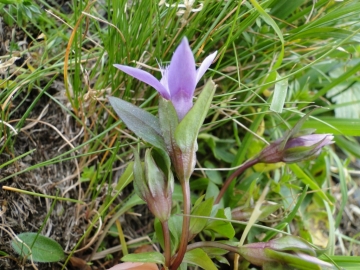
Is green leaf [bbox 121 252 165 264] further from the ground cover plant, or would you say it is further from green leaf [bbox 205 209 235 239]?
green leaf [bbox 205 209 235 239]

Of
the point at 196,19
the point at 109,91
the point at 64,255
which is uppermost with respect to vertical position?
the point at 196,19

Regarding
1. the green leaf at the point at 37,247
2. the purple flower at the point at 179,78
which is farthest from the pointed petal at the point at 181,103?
the green leaf at the point at 37,247

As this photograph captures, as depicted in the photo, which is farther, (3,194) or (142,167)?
(3,194)

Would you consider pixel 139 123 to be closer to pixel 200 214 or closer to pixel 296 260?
pixel 200 214

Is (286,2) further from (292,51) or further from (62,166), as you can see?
(62,166)

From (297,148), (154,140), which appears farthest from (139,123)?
(297,148)

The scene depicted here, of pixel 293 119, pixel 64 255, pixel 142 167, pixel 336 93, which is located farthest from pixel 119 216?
pixel 336 93

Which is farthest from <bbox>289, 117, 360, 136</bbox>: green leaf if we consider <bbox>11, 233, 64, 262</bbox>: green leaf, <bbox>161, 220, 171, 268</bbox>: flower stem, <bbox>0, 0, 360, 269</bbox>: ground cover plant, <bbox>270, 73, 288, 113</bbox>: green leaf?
<bbox>11, 233, 64, 262</bbox>: green leaf
